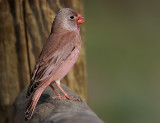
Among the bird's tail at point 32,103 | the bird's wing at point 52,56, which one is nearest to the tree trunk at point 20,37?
the bird's wing at point 52,56

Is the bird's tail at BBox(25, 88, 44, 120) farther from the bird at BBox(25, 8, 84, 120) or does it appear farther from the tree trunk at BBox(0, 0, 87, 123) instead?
the tree trunk at BBox(0, 0, 87, 123)

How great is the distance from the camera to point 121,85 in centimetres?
893

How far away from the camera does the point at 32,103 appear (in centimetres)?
394

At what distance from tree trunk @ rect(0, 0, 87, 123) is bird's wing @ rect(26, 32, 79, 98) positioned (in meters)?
0.24

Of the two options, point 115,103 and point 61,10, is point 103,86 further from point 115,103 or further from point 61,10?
point 61,10

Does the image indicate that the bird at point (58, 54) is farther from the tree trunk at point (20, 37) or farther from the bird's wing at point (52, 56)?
the tree trunk at point (20, 37)

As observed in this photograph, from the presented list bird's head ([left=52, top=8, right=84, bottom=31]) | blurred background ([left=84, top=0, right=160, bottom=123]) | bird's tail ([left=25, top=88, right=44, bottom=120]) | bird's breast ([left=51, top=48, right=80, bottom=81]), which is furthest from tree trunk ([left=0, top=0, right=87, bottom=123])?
blurred background ([left=84, top=0, right=160, bottom=123])

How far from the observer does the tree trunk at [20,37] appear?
15.6ft

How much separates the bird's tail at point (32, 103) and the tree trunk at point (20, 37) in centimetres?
65

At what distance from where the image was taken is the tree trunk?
477cm

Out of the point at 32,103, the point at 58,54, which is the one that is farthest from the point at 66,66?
the point at 32,103

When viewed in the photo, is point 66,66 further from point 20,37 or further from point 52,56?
point 20,37

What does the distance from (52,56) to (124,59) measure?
5.07 meters

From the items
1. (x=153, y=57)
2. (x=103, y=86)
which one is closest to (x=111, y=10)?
(x=153, y=57)
